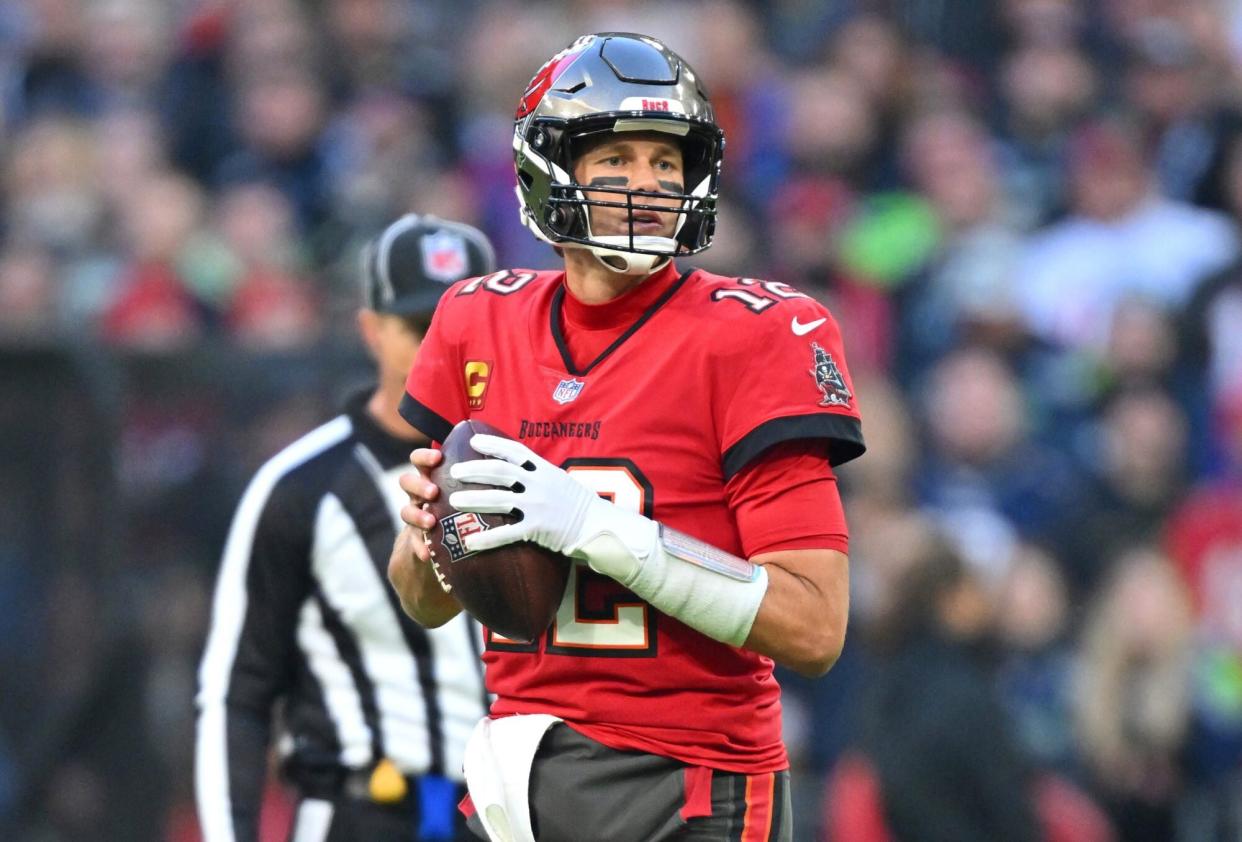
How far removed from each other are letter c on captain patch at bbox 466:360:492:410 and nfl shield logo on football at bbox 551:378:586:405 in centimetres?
16

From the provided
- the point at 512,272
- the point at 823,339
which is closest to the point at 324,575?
the point at 512,272

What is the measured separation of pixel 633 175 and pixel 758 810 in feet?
3.33

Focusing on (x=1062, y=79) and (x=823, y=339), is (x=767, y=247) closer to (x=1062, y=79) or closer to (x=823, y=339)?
(x=1062, y=79)

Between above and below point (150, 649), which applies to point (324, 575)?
above

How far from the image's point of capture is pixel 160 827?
261 inches

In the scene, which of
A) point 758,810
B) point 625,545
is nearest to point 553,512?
point 625,545

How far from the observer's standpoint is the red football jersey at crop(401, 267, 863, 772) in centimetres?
283

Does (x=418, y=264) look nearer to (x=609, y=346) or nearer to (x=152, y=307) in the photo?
(x=609, y=346)

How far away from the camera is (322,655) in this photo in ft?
12.8

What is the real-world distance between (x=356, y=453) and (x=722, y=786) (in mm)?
1398

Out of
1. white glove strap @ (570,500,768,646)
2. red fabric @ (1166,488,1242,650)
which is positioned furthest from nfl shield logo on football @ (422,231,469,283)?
red fabric @ (1166,488,1242,650)

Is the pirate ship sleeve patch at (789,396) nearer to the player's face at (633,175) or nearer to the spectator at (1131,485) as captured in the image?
the player's face at (633,175)

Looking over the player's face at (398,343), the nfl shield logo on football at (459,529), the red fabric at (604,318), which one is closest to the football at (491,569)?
the nfl shield logo on football at (459,529)

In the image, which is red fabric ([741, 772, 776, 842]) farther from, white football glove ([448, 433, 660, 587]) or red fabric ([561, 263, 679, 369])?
red fabric ([561, 263, 679, 369])
